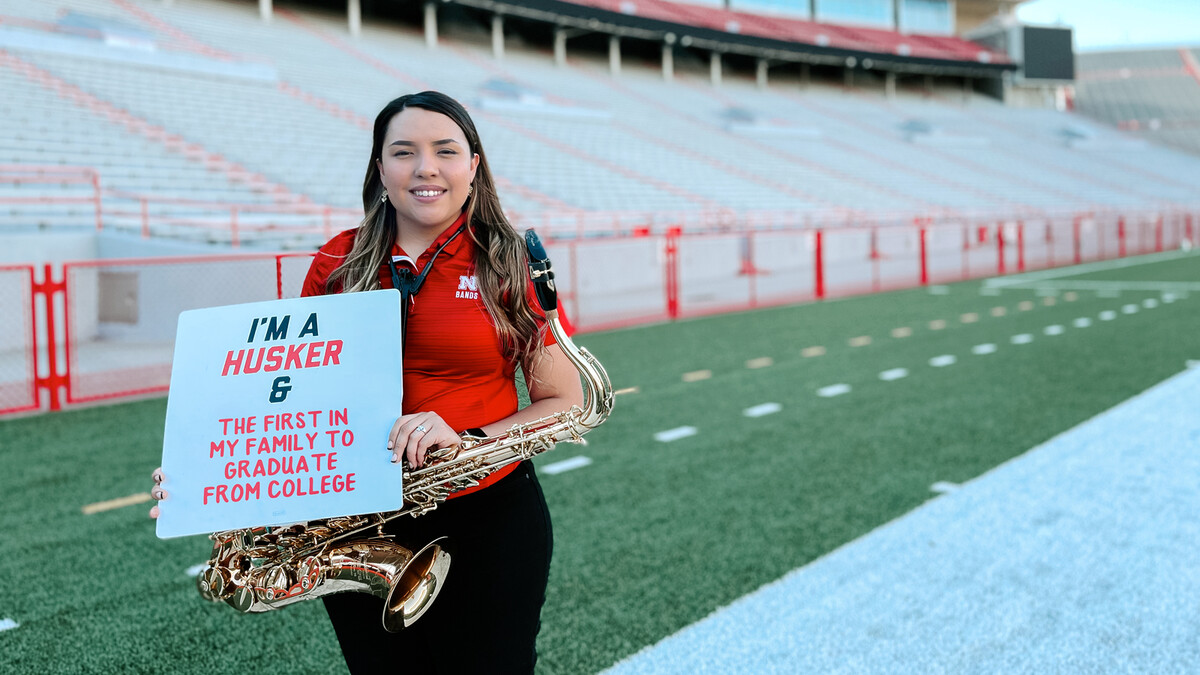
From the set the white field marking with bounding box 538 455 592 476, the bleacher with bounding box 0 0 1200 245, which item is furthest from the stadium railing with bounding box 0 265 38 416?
the white field marking with bounding box 538 455 592 476

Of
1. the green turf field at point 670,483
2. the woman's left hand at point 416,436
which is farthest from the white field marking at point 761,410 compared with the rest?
the woman's left hand at point 416,436

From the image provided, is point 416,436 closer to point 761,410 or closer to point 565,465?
point 565,465

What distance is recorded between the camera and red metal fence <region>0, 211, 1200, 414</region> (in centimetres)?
755

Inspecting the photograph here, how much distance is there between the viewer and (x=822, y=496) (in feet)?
14.5

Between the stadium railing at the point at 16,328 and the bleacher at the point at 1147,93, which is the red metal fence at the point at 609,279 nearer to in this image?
the stadium railing at the point at 16,328

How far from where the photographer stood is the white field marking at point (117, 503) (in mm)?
4414

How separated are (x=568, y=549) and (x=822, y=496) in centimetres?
139

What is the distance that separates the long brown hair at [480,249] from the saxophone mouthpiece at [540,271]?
0.18 feet

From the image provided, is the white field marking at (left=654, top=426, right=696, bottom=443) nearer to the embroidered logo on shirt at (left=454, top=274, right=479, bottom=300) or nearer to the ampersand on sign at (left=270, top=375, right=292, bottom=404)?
the embroidered logo on shirt at (left=454, top=274, right=479, bottom=300)

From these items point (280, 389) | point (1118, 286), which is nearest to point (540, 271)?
point (280, 389)

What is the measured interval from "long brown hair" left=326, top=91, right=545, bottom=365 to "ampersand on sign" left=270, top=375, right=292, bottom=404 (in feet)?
0.73

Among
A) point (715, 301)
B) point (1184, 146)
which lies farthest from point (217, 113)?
point (1184, 146)

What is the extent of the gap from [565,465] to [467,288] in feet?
11.7

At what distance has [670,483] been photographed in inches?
187
